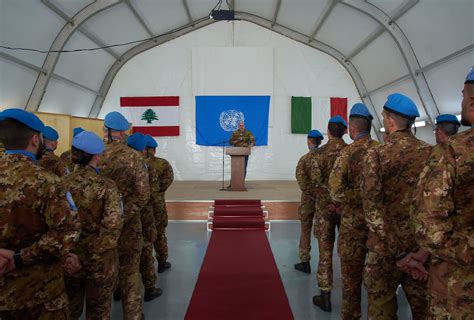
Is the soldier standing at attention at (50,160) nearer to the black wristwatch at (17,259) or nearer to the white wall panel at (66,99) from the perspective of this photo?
the black wristwatch at (17,259)

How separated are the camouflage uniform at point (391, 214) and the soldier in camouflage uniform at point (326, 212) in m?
1.00

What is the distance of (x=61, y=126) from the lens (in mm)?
7438

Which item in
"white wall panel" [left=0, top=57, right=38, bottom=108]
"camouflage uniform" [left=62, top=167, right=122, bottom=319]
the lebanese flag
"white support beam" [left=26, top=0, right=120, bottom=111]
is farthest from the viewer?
the lebanese flag

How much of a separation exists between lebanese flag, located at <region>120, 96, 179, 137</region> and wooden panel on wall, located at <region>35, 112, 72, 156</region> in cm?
234

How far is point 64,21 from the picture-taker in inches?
280

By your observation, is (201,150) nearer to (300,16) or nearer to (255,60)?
(255,60)

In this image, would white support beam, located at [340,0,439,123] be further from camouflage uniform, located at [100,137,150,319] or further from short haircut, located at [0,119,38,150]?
short haircut, located at [0,119,38,150]

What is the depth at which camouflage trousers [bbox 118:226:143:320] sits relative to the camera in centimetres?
229

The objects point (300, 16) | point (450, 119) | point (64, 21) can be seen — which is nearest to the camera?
point (450, 119)

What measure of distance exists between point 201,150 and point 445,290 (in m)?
9.06

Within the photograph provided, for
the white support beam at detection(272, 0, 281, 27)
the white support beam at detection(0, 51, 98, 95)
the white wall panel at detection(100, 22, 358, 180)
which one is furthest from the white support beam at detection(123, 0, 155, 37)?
the white support beam at detection(272, 0, 281, 27)

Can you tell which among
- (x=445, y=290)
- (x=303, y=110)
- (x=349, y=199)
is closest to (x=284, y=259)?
(x=349, y=199)

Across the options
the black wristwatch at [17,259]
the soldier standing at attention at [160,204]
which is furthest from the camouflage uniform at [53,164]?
the black wristwatch at [17,259]

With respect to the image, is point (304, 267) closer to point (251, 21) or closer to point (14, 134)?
point (14, 134)
